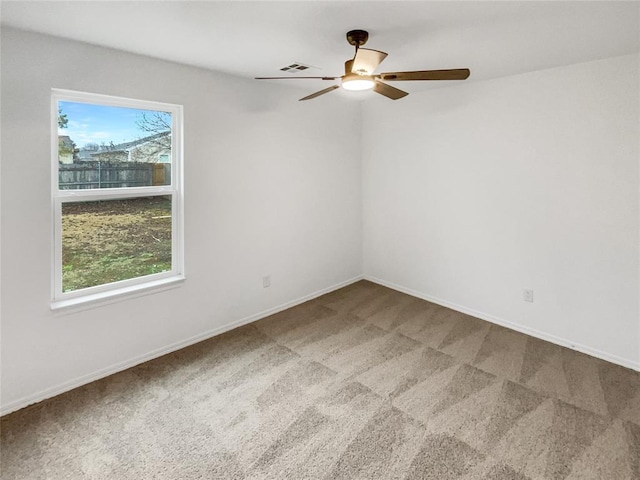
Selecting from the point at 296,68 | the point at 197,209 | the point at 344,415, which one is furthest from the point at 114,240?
the point at 344,415

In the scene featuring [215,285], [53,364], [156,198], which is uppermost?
[156,198]

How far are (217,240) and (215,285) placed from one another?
425 mm

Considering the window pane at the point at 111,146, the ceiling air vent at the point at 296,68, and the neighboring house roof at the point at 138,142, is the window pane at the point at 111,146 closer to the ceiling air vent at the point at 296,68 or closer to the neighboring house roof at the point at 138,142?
the neighboring house roof at the point at 138,142

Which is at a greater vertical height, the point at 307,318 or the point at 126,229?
the point at 126,229

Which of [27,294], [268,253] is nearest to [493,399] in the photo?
[268,253]

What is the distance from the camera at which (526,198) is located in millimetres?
3346

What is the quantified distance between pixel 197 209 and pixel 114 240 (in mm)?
694

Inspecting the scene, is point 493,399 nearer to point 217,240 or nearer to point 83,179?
point 217,240

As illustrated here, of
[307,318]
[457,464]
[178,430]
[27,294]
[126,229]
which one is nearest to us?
[457,464]

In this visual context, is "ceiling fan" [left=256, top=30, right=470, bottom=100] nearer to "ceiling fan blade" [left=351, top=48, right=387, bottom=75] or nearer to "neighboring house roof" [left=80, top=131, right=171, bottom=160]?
"ceiling fan blade" [left=351, top=48, right=387, bottom=75]

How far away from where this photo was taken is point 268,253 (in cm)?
383

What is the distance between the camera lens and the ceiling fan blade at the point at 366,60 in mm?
1894

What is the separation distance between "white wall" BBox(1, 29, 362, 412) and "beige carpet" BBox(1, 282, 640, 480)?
29 centimetres

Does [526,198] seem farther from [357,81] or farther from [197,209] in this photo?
[197,209]
